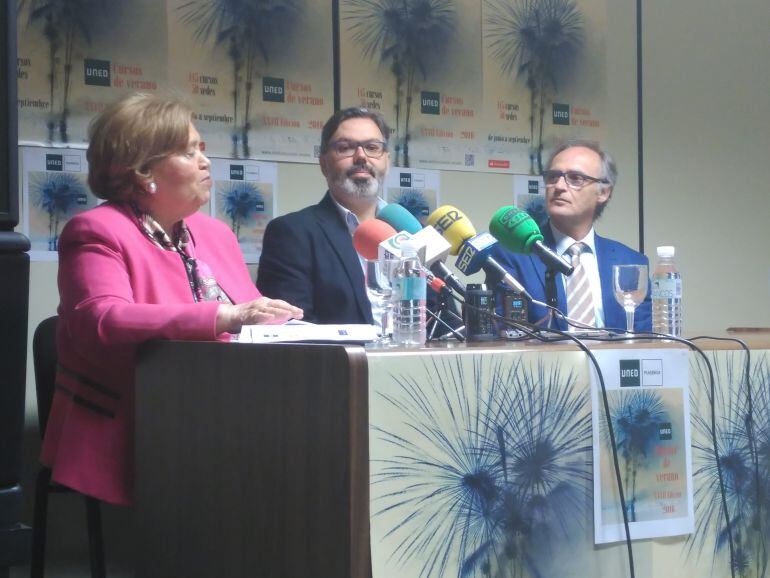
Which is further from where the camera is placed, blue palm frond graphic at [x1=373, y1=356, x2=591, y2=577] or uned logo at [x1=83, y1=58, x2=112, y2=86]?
uned logo at [x1=83, y1=58, x2=112, y2=86]

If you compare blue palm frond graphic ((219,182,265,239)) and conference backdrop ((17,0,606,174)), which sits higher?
conference backdrop ((17,0,606,174))

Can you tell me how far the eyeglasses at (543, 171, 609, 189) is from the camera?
3.17 metres

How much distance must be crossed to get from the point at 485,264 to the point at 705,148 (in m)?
2.66

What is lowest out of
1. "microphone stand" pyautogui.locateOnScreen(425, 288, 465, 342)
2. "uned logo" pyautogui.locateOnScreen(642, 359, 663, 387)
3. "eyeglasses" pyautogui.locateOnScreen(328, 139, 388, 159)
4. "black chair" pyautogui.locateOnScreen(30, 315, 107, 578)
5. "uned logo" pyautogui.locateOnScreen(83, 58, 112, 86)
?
"black chair" pyautogui.locateOnScreen(30, 315, 107, 578)

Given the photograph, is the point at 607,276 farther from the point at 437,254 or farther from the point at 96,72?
the point at 96,72

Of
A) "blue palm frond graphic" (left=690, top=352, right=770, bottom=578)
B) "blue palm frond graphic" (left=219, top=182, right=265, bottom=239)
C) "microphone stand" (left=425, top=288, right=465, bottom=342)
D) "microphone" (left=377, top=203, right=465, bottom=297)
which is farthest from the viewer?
"blue palm frond graphic" (left=219, top=182, right=265, bottom=239)

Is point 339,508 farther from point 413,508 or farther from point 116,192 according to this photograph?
point 116,192

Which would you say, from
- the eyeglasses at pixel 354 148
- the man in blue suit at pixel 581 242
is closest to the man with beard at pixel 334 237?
the eyeglasses at pixel 354 148

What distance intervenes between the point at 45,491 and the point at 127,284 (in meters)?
0.71

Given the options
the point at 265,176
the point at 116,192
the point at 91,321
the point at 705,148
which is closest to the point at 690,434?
the point at 91,321

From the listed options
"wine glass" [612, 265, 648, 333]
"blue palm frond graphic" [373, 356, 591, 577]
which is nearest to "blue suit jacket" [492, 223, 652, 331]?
"wine glass" [612, 265, 648, 333]

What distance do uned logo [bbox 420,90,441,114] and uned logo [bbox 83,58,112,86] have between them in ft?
3.60

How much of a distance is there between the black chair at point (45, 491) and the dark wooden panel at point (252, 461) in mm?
632

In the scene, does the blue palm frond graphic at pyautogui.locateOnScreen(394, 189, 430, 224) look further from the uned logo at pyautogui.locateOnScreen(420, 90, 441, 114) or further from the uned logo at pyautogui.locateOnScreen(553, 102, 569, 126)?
the uned logo at pyautogui.locateOnScreen(553, 102, 569, 126)
